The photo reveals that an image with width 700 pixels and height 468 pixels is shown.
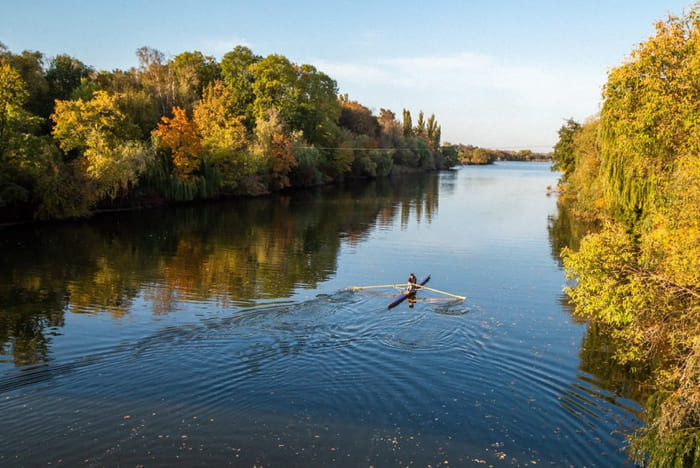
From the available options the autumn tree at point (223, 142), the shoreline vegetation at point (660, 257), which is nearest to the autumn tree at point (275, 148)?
the autumn tree at point (223, 142)

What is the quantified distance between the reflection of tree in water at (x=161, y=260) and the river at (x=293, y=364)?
0.60ft

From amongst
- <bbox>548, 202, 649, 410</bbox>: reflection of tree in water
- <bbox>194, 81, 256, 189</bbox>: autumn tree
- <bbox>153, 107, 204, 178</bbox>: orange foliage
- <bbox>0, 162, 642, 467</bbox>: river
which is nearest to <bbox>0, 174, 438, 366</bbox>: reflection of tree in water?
<bbox>0, 162, 642, 467</bbox>: river

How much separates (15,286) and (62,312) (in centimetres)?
570

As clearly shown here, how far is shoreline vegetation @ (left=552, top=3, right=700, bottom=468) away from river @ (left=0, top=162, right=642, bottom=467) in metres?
1.82

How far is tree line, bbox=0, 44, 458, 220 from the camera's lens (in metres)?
40.6

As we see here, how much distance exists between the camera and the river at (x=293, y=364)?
467 inches

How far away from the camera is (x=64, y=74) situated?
208 feet

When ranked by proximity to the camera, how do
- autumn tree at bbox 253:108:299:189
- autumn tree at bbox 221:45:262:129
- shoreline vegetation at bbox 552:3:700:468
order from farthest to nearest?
A: autumn tree at bbox 221:45:262:129 → autumn tree at bbox 253:108:299:189 → shoreline vegetation at bbox 552:3:700:468

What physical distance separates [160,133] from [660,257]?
49.8m

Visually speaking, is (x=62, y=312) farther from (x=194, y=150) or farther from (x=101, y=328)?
(x=194, y=150)

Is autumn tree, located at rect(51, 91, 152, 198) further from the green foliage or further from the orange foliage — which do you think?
the green foliage

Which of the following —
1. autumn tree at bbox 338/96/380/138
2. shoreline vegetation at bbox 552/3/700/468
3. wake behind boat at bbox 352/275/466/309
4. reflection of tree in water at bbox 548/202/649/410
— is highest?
autumn tree at bbox 338/96/380/138

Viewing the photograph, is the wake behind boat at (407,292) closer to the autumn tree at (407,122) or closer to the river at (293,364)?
the river at (293,364)

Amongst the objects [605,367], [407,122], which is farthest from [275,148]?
[407,122]
